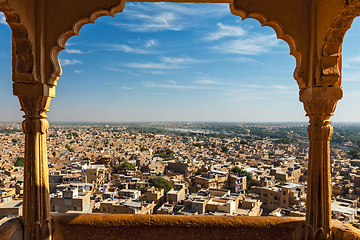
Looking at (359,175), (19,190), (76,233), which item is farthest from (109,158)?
(76,233)

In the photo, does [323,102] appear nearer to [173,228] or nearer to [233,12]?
[233,12]

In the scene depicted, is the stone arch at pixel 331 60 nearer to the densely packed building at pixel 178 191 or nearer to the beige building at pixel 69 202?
the densely packed building at pixel 178 191

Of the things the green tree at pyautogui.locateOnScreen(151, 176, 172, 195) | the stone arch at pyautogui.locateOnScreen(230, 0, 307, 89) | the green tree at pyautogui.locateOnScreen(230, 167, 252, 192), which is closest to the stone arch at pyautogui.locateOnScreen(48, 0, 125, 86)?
the stone arch at pyautogui.locateOnScreen(230, 0, 307, 89)

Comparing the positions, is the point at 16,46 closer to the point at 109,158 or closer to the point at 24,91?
the point at 24,91

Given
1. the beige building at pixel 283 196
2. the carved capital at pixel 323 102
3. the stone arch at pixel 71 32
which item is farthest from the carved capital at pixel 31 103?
the beige building at pixel 283 196

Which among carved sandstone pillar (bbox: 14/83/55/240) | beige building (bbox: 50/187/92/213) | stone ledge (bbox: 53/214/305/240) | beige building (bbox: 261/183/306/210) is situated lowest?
beige building (bbox: 261/183/306/210)

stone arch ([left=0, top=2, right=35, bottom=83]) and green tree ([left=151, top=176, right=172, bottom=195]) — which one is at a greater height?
stone arch ([left=0, top=2, right=35, bottom=83])

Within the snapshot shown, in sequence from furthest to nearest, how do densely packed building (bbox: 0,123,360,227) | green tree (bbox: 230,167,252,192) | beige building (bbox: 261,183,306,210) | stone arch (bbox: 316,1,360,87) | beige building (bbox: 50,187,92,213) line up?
green tree (bbox: 230,167,252,192) < beige building (bbox: 261,183,306,210) < densely packed building (bbox: 0,123,360,227) < beige building (bbox: 50,187,92,213) < stone arch (bbox: 316,1,360,87)

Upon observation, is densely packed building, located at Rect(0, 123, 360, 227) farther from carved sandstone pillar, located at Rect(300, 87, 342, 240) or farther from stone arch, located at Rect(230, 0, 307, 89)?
stone arch, located at Rect(230, 0, 307, 89)
